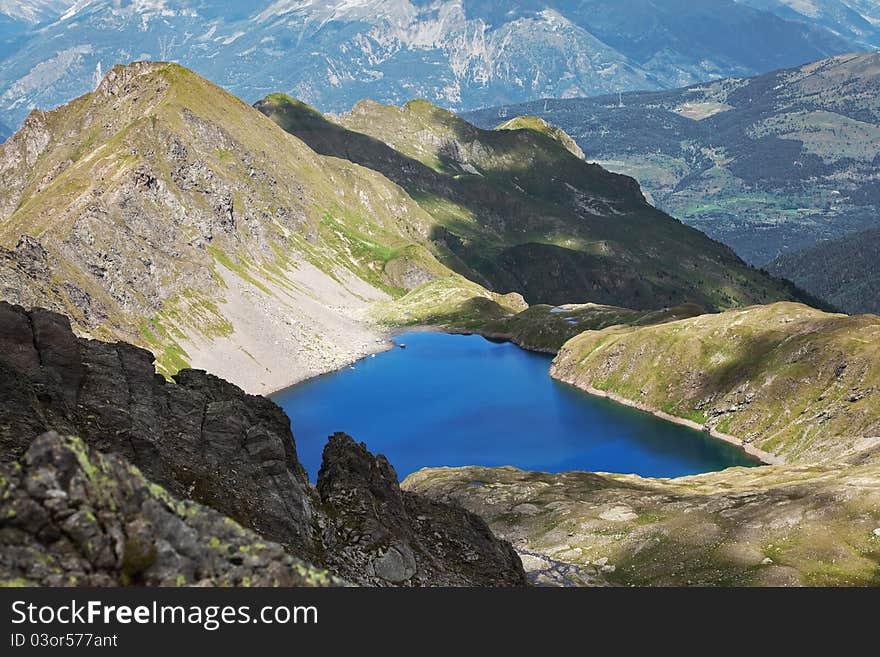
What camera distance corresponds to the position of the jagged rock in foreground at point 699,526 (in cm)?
7706

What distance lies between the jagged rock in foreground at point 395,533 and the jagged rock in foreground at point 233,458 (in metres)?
0.12

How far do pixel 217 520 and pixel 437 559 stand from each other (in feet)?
125

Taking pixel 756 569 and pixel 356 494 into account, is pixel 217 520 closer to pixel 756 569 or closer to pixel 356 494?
pixel 356 494

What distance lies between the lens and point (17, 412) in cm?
4588

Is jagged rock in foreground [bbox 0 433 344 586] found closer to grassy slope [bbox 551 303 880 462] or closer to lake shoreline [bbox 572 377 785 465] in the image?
grassy slope [bbox 551 303 880 462]

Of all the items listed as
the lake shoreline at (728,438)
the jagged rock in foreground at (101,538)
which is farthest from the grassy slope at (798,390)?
the jagged rock in foreground at (101,538)

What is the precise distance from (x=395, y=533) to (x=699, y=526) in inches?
1902

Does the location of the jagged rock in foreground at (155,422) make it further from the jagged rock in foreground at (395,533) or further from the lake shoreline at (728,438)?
the lake shoreline at (728,438)

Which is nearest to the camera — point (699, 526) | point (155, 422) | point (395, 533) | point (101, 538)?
point (101, 538)

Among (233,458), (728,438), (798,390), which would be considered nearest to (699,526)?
(233,458)

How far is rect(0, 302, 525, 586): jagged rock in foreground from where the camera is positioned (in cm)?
4994

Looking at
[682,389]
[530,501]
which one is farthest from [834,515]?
[682,389]

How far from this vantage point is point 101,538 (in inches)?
873

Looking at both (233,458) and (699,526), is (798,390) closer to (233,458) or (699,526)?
(699,526)
